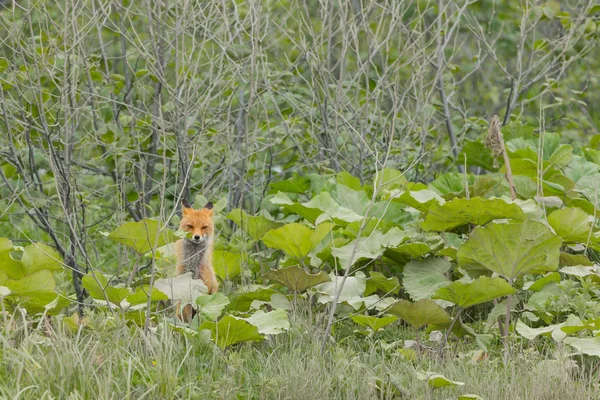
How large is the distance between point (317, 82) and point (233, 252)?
1.91 m

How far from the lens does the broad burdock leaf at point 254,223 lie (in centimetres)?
602

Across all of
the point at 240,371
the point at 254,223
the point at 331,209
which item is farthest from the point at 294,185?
the point at 240,371

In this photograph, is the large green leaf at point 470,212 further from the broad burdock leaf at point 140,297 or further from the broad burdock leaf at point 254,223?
the broad burdock leaf at point 140,297

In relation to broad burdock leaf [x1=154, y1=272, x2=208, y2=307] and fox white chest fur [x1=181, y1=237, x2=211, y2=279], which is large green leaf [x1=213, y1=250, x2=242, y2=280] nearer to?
fox white chest fur [x1=181, y1=237, x2=211, y2=279]

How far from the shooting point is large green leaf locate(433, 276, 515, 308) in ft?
15.7

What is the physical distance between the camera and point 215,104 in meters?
9.16

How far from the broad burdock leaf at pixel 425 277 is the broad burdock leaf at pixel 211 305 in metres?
1.26

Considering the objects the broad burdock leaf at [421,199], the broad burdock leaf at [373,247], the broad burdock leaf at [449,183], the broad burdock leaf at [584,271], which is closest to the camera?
the broad burdock leaf at [584,271]

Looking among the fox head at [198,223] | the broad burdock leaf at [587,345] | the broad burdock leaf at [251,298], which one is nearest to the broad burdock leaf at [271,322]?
the broad burdock leaf at [251,298]

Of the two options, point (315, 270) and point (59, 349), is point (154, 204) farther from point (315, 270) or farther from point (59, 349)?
point (59, 349)

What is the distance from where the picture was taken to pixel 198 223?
5344 millimetres

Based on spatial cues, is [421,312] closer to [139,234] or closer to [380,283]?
[380,283]

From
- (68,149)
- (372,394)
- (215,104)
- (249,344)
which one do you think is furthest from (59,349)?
(215,104)

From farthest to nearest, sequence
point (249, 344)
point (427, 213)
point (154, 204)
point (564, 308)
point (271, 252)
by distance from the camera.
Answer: point (154, 204) < point (271, 252) < point (427, 213) < point (564, 308) < point (249, 344)
